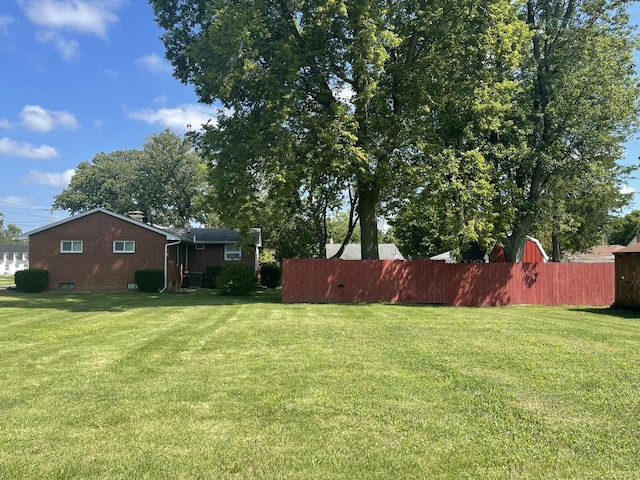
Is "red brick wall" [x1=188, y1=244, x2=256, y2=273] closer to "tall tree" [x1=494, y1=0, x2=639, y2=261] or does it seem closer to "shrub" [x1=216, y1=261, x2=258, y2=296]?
"shrub" [x1=216, y1=261, x2=258, y2=296]

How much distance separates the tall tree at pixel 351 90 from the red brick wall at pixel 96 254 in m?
8.38

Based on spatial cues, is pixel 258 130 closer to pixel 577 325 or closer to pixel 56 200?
pixel 577 325

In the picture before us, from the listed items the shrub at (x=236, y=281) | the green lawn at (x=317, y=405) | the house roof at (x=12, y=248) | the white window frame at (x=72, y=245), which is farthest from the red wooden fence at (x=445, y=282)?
the house roof at (x=12, y=248)

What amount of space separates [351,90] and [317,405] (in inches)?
682

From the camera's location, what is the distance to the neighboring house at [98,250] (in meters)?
25.8

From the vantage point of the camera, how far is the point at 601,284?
2136 cm

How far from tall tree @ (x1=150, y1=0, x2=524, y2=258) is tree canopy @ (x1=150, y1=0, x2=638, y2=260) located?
0.22 ft

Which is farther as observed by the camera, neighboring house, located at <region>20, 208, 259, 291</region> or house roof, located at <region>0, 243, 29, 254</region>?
house roof, located at <region>0, 243, 29, 254</region>

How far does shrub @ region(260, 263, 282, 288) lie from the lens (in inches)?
1299

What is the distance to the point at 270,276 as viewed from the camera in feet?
108

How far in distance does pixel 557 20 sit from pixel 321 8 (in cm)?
1150

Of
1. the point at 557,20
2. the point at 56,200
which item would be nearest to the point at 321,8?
the point at 557,20

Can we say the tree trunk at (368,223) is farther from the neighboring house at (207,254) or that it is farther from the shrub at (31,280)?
the shrub at (31,280)

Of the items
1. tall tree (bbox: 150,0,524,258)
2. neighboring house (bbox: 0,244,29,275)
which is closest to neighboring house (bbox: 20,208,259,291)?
tall tree (bbox: 150,0,524,258)
